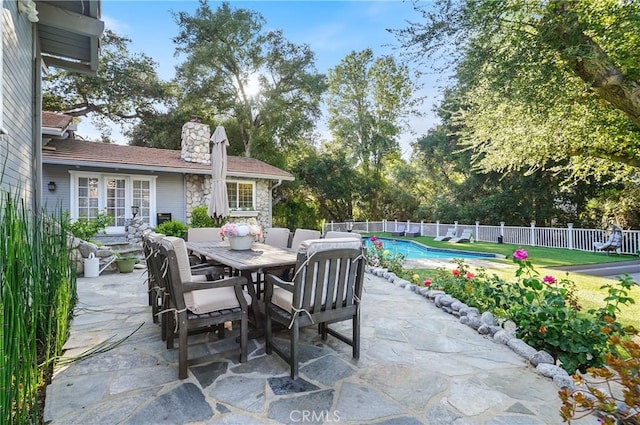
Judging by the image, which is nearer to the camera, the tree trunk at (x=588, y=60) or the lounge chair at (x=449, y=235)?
the tree trunk at (x=588, y=60)

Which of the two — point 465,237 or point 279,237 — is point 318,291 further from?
point 465,237

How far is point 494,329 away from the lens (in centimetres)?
337

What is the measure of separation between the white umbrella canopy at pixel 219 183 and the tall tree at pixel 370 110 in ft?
43.9

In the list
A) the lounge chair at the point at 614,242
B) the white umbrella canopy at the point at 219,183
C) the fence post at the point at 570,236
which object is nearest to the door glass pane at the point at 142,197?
the white umbrella canopy at the point at 219,183

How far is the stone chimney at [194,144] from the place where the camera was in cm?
1094

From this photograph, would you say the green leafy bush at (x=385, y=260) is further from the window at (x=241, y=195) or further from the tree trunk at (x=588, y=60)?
the window at (x=241, y=195)

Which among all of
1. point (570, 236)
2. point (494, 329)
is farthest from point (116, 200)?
A: point (570, 236)

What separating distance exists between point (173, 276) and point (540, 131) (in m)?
8.79

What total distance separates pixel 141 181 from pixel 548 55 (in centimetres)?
1075

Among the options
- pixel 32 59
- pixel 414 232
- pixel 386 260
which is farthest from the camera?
pixel 414 232

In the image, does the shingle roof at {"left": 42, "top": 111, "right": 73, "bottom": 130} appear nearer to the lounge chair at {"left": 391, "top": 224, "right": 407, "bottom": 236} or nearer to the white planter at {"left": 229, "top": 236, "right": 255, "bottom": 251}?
the white planter at {"left": 229, "top": 236, "right": 255, "bottom": 251}

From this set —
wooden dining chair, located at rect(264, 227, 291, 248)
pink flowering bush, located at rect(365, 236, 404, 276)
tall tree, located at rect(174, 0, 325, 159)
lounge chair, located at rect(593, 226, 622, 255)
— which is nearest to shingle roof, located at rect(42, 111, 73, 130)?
Result: wooden dining chair, located at rect(264, 227, 291, 248)

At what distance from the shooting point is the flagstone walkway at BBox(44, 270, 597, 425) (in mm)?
1997

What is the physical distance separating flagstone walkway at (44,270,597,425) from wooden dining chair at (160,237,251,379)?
276mm
